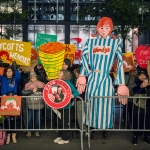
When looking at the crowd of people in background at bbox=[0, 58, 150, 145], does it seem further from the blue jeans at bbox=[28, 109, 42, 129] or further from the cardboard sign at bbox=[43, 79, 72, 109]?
the cardboard sign at bbox=[43, 79, 72, 109]

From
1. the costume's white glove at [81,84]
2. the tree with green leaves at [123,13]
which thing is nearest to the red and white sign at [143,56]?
the costume's white glove at [81,84]

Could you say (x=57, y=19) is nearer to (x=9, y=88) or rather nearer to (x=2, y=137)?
(x=9, y=88)

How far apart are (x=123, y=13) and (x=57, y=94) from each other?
37.5 ft

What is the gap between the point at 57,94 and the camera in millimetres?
5488

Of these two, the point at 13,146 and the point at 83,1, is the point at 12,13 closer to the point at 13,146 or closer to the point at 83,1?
the point at 83,1

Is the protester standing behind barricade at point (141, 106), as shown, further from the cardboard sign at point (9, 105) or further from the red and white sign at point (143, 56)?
the cardboard sign at point (9, 105)

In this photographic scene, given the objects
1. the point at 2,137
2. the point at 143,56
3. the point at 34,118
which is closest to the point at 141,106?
the point at 143,56

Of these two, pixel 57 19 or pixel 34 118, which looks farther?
pixel 57 19

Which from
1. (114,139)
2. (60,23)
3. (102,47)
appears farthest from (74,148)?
(60,23)

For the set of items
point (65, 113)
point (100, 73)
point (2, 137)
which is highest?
point (100, 73)

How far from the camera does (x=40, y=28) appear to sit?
27219mm

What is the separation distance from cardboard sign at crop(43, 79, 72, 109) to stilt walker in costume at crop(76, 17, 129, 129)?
0.43m

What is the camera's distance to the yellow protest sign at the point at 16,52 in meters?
6.84

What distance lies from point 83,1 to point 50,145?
22.1m
